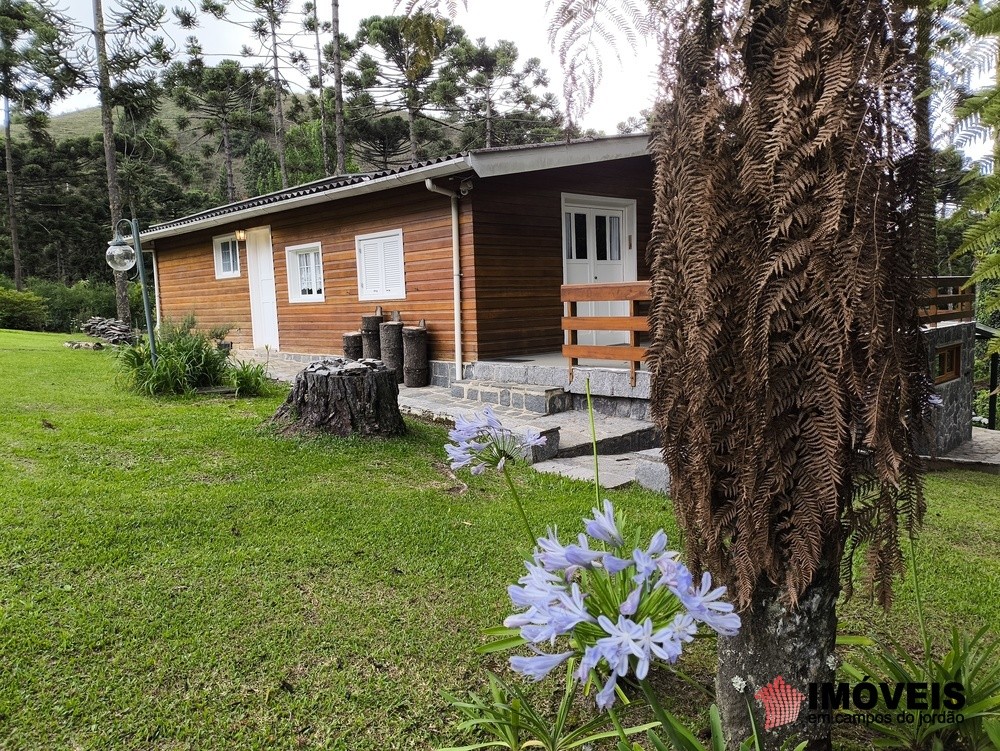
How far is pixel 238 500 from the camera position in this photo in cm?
400

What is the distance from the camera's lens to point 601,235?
9812mm

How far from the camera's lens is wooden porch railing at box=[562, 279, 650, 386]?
6.22 meters

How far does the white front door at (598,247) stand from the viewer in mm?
9375

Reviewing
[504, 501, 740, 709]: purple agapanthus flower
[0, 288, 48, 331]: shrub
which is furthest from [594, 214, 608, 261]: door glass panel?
[0, 288, 48, 331]: shrub

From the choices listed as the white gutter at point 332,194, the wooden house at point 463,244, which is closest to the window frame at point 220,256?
the white gutter at point 332,194

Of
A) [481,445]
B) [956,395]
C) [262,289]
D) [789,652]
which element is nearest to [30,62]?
[262,289]

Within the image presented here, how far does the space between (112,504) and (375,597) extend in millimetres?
1967

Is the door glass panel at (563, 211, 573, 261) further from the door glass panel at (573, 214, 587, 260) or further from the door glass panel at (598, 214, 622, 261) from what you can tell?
the door glass panel at (598, 214, 622, 261)

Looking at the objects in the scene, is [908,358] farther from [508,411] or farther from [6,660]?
[508,411]

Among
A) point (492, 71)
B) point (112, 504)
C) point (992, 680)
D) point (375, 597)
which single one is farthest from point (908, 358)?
point (492, 71)

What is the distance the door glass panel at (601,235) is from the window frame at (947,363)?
14.8ft

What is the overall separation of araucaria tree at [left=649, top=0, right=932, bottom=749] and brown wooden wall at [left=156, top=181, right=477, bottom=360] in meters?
6.83

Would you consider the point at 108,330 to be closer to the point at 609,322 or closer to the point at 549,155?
the point at 549,155

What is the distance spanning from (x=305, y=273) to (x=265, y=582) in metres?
9.16
